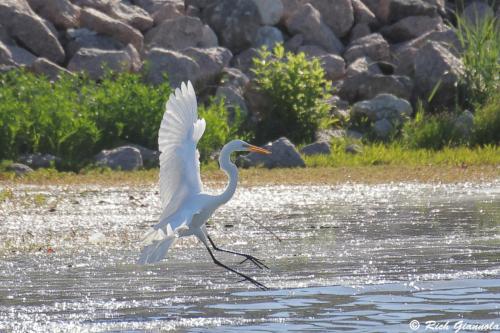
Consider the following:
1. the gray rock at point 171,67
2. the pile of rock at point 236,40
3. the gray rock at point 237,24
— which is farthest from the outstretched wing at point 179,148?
the gray rock at point 237,24

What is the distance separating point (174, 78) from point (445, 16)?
7.63 m

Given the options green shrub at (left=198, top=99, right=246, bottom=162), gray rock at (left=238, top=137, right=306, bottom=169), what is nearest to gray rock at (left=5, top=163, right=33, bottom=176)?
green shrub at (left=198, top=99, right=246, bottom=162)

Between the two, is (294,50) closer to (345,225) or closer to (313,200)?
(313,200)

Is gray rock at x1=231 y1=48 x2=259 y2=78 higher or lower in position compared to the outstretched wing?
lower

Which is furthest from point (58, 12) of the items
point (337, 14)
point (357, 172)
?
point (357, 172)

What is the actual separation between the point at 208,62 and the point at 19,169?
15.5 ft

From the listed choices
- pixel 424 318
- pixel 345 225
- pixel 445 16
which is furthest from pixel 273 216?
pixel 445 16

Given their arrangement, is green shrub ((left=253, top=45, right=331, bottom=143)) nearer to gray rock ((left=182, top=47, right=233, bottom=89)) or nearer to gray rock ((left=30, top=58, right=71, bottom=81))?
gray rock ((left=182, top=47, right=233, bottom=89))

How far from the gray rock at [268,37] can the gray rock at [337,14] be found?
128cm

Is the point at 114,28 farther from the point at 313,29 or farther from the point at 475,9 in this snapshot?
the point at 475,9

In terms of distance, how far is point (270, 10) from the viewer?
68.8ft

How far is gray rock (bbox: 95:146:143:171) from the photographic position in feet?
49.4

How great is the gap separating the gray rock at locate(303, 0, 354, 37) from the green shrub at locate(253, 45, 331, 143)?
4347mm

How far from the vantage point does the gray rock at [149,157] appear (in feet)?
50.6
